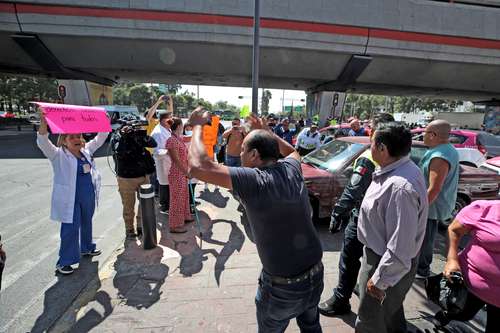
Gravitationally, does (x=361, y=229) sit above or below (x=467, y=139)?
below

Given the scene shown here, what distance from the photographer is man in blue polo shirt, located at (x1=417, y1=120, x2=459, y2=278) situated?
2.77 meters

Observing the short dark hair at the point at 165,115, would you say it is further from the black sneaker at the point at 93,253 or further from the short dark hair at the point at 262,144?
the short dark hair at the point at 262,144

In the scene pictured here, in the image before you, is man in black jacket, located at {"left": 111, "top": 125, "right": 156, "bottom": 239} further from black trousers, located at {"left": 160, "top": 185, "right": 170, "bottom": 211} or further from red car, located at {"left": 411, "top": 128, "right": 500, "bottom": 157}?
red car, located at {"left": 411, "top": 128, "right": 500, "bottom": 157}

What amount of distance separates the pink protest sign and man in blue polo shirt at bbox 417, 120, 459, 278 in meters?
3.57

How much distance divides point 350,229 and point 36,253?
405cm

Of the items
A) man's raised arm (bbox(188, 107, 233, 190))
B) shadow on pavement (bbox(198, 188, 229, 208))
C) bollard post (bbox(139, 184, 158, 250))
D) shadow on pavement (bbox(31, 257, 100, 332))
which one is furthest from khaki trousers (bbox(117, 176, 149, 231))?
man's raised arm (bbox(188, 107, 233, 190))

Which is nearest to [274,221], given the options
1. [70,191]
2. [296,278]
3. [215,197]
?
[296,278]

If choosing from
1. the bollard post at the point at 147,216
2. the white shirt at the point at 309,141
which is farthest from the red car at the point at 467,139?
the bollard post at the point at 147,216

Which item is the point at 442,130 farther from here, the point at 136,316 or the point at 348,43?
the point at 348,43

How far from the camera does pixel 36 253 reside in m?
3.93

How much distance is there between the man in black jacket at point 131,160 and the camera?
403cm

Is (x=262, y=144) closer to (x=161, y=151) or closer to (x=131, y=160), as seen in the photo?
(x=131, y=160)

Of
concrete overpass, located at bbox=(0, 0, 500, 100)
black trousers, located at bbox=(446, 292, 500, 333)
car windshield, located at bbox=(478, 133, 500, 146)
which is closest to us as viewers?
black trousers, located at bbox=(446, 292, 500, 333)

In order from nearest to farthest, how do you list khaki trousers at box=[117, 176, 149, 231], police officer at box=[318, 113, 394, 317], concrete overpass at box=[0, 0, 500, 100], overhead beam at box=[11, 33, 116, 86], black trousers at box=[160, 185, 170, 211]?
1. police officer at box=[318, 113, 394, 317]
2. khaki trousers at box=[117, 176, 149, 231]
3. black trousers at box=[160, 185, 170, 211]
4. concrete overpass at box=[0, 0, 500, 100]
5. overhead beam at box=[11, 33, 116, 86]
